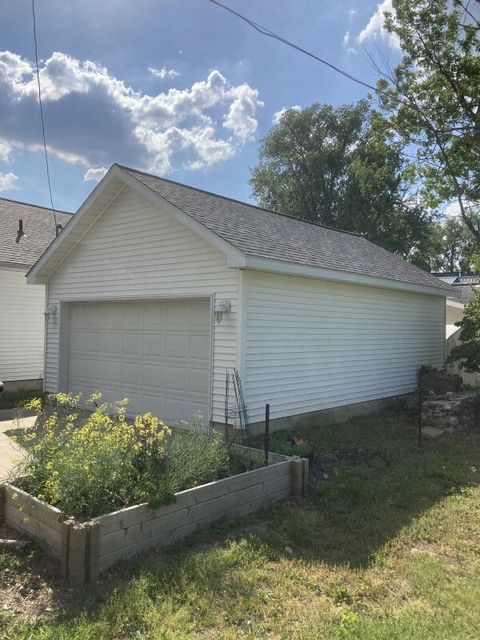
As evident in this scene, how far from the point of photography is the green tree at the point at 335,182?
3150 cm

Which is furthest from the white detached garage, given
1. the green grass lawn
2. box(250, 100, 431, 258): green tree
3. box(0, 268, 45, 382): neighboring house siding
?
box(250, 100, 431, 258): green tree

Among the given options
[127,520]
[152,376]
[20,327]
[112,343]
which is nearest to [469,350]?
[152,376]

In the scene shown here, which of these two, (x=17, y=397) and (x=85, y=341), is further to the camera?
(x=17, y=397)

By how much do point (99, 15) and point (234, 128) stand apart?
9.22m

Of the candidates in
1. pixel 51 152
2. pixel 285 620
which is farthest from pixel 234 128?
pixel 285 620

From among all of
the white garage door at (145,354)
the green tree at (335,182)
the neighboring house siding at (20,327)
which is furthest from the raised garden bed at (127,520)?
the green tree at (335,182)

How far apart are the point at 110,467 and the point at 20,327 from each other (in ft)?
32.8

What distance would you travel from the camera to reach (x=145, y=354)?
30.9 ft

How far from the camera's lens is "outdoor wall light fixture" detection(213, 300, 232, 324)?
775cm

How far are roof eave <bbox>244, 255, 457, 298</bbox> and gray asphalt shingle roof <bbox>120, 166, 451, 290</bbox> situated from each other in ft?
0.30

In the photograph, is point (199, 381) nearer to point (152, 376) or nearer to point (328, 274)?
point (152, 376)

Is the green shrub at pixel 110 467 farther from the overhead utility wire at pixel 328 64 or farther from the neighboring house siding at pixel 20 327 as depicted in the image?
the neighboring house siding at pixel 20 327

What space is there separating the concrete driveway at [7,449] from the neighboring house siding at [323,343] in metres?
3.46

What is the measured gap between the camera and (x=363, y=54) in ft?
30.4
